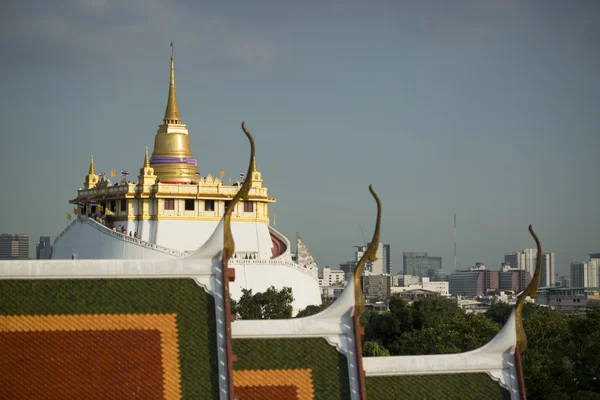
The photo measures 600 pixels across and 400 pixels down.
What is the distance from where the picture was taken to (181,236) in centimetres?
7788

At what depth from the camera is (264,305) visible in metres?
67.4

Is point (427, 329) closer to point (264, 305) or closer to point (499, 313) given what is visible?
point (264, 305)

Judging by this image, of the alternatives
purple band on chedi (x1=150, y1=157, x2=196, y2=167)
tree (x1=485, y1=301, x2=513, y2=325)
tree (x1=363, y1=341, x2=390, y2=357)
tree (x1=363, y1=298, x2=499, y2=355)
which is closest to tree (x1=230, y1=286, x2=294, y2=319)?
tree (x1=363, y1=298, x2=499, y2=355)

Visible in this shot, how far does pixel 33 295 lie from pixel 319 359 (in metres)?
6.10

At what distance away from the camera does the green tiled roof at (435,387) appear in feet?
91.9

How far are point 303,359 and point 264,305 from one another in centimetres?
4034

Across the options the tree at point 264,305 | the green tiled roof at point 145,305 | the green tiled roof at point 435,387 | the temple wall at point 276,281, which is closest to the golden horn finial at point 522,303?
the green tiled roof at point 435,387

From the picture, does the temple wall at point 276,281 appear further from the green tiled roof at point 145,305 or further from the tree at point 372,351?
the green tiled roof at point 145,305

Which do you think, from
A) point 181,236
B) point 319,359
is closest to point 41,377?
point 319,359

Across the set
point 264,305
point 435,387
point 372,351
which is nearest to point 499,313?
point 264,305

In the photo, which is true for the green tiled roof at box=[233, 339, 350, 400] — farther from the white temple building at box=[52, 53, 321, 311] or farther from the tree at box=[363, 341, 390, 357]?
the white temple building at box=[52, 53, 321, 311]

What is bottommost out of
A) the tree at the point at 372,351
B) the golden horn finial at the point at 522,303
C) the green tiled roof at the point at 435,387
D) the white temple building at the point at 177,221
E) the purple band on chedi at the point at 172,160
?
the tree at the point at 372,351

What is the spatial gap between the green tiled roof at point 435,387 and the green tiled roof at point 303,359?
123 centimetres

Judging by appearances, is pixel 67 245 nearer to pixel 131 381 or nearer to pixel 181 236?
pixel 181 236
